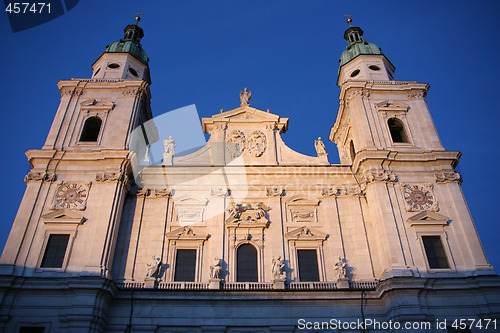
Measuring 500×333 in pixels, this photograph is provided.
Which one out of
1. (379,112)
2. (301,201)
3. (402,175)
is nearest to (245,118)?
(301,201)

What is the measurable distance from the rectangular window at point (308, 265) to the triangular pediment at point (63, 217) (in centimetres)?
1171

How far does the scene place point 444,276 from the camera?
66.9 feet

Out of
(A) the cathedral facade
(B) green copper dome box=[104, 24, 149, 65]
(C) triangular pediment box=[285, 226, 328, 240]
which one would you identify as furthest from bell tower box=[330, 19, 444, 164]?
(B) green copper dome box=[104, 24, 149, 65]

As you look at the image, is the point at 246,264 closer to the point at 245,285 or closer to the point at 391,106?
the point at 245,285

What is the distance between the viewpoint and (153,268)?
21.2 metres

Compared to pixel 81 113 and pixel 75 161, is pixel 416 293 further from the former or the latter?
pixel 81 113

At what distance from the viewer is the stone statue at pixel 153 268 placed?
21.0 metres

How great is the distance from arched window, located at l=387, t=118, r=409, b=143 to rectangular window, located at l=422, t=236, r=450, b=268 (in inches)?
291

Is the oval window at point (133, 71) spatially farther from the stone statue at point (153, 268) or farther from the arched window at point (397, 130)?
the arched window at point (397, 130)

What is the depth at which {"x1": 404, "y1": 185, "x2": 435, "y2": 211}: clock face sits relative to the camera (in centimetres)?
2292

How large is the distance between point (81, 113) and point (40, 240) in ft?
30.6

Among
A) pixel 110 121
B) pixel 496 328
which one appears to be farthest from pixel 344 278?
pixel 110 121

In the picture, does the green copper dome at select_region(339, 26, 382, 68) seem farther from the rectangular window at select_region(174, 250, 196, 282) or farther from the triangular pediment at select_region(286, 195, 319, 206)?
the rectangular window at select_region(174, 250, 196, 282)

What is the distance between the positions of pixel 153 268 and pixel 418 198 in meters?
14.7
